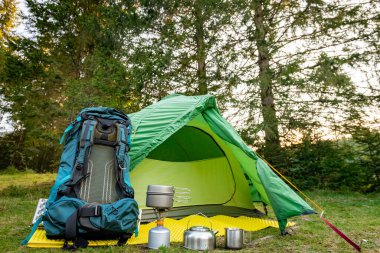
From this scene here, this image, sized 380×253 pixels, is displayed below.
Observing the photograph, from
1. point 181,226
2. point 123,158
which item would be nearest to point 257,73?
point 181,226

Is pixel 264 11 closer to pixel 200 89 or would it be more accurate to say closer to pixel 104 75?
pixel 200 89

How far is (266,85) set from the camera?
711 centimetres

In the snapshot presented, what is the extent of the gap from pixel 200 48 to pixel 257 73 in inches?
55.4

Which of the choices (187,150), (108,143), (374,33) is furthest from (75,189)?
(374,33)

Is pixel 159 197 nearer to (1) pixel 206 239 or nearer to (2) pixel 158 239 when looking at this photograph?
(2) pixel 158 239

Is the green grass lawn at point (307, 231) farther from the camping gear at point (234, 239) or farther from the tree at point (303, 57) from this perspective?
the tree at point (303, 57)

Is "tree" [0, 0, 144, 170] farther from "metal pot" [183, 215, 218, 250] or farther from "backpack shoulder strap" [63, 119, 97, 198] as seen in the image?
"metal pot" [183, 215, 218, 250]

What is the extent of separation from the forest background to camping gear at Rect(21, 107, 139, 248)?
13.0 feet

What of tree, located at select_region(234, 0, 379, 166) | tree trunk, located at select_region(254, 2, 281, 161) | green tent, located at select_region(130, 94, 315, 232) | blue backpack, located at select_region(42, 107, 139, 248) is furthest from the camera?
tree trunk, located at select_region(254, 2, 281, 161)

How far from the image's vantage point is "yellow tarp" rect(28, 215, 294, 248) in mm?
3018

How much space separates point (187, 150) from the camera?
16.0 feet

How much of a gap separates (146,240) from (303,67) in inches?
218

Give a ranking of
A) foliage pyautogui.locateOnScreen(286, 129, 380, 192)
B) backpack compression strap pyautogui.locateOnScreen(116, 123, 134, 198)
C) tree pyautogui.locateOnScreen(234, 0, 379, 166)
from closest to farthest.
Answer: backpack compression strap pyautogui.locateOnScreen(116, 123, 134, 198)
tree pyautogui.locateOnScreen(234, 0, 379, 166)
foliage pyautogui.locateOnScreen(286, 129, 380, 192)

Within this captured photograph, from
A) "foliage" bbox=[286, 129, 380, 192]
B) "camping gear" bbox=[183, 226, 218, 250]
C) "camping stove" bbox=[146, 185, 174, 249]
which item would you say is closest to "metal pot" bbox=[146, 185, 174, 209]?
"camping stove" bbox=[146, 185, 174, 249]
